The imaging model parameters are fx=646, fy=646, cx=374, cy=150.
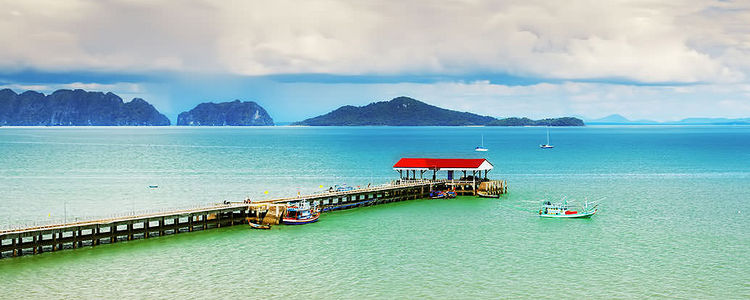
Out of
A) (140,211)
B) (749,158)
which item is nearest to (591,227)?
(140,211)

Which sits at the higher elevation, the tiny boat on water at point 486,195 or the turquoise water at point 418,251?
the tiny boat on water at point 486,195

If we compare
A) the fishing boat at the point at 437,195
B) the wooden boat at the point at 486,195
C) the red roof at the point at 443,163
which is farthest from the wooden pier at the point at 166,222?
the red roof at the point at 443,163

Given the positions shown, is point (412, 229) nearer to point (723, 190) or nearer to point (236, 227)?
point (236, 227)

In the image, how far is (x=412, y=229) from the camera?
51.9 meters

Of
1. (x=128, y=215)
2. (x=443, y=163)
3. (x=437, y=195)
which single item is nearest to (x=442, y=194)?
(x=437, y=195)

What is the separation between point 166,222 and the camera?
176 feet

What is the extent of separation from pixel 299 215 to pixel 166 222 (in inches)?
435

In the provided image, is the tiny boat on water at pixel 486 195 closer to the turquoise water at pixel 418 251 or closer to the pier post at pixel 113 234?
the turquoise water at pixel 418 251

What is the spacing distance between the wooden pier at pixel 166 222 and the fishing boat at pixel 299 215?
110 centimetres

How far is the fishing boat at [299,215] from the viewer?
53.2 meters

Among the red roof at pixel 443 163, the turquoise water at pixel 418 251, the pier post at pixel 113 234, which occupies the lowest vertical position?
the turquoise water at pixel 418 251

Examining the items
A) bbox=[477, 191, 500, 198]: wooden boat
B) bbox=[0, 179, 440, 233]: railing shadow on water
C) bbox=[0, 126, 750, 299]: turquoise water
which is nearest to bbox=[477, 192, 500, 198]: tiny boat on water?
bbox=[477, 191, 500, 198]: wooden boat

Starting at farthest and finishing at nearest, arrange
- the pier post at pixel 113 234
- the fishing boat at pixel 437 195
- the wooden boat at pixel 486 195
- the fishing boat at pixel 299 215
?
the fishing boat at pixel 437 195 → the wooden boat at pixel 486 195 → the fishing boat at pixel 299 215 → the pier post at pixel 113 234

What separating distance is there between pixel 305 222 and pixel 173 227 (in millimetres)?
10764
